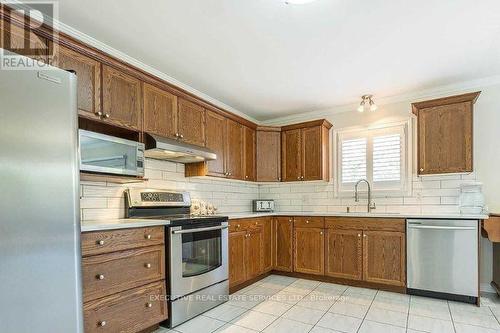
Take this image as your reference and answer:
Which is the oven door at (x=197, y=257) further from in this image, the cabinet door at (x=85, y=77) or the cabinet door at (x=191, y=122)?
the cabinet door at (x=85, y=77)

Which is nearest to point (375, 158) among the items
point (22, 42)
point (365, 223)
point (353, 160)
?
point (353, 160)

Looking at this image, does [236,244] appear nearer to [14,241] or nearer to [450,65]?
[14,241]

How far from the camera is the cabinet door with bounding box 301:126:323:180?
13.7ft

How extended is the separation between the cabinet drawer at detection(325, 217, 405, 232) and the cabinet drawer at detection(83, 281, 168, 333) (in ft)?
7.37

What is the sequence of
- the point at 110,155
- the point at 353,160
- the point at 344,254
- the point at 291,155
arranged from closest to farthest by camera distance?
the point at 110,155
the point at 344,254
the point at 353,160
the point at 291,155

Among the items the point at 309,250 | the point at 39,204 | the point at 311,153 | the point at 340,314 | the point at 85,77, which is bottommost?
the point at 340,314

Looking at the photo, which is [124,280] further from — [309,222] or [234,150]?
[309,222]

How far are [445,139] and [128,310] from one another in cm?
368

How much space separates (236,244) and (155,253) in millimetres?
1186

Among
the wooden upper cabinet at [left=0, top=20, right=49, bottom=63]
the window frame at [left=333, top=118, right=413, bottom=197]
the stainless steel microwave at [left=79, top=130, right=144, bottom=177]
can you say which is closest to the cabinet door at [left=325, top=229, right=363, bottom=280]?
the window frame at [left=333, top=118, right=413, bottom=197]

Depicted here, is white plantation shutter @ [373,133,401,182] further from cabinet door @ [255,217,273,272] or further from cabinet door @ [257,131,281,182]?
cabinet door @ [255,217,273,272]

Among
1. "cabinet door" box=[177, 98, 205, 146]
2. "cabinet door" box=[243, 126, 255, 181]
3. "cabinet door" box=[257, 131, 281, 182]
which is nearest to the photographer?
"cabinet door" box=[177, 98, 205, 146]

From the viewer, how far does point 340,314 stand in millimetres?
2713

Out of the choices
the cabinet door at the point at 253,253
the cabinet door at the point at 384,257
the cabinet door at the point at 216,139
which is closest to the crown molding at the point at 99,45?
the cabinet door at the point at 216,139
